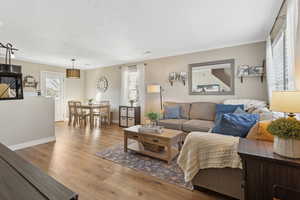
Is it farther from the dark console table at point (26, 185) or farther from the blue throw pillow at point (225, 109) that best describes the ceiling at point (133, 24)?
the dark console table at point (26, 185)

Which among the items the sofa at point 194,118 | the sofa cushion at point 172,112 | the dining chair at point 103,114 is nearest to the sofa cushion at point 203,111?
the sofa at point 194,118

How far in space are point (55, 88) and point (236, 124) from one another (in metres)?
6.67

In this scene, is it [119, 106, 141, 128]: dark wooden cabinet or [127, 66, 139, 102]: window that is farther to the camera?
[127, 66, 139, 102]: window

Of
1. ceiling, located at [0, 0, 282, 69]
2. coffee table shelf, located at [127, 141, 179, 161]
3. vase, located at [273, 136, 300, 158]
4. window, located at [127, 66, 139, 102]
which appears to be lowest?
coffee table shelf, located at [127, 141, 179, 161]

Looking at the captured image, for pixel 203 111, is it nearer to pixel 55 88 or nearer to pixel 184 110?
pixel 184 110

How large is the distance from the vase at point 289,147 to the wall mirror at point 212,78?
Answer: 2.94 m

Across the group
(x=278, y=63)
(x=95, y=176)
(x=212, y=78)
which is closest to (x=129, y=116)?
(x=212, y=78)

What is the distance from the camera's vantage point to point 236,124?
6.06 feet

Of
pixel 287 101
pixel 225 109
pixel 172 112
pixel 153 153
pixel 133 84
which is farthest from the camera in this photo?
pixel 133 84

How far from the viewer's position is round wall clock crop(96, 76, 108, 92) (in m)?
6.55

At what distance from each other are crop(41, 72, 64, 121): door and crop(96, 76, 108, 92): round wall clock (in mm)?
1465

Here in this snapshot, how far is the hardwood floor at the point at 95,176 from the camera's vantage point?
5.86 ft

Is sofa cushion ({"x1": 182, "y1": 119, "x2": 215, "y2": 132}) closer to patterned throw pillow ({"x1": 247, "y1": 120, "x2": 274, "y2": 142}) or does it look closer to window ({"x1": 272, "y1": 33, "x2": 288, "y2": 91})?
window ({"x1": 272, "y1": 33, "x2": 288, "y2": 91})

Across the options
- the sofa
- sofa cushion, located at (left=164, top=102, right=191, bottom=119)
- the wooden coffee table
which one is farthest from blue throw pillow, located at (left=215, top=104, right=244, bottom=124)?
the wooden coffee table
